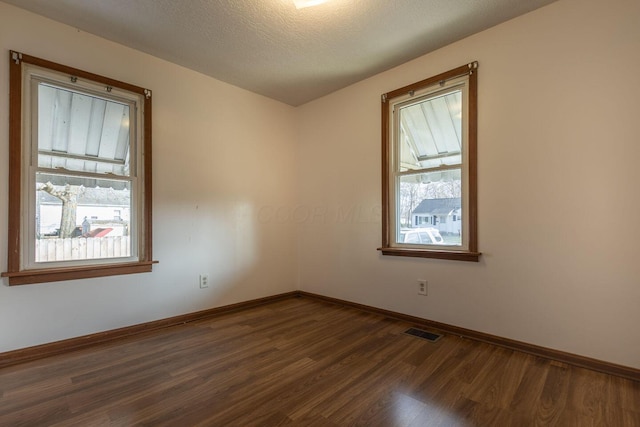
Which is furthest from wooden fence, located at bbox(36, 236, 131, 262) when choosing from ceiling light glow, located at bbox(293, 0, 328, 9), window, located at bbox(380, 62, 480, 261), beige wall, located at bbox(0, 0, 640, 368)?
window, located at bbox(380, 62, 480, 261)

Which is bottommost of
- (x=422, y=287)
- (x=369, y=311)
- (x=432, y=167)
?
(x=369, y=311)

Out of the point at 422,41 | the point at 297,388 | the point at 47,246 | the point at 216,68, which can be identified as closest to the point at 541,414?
the point at 297,388

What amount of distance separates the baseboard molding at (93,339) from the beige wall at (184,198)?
47mm

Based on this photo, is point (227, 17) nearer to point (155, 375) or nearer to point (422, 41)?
point (422, 41)

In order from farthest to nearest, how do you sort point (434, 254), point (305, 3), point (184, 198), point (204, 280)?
point (204, 280), point (184, 198), point (434, 254), point (305, 3)

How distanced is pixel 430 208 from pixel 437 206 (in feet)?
0.24

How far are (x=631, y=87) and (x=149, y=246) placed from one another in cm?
375

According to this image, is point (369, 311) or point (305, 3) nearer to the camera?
point (305, 3)

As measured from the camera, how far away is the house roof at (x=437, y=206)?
8.52 ft

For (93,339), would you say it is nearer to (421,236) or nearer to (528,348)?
(421,236)

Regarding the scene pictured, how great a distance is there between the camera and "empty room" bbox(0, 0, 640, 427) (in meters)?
1.74

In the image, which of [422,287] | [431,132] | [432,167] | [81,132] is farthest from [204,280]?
[431,132]

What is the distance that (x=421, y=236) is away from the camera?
2.83m

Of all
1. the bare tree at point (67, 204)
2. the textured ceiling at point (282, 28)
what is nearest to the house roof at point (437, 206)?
the textured ceiling at point (282, 28)
